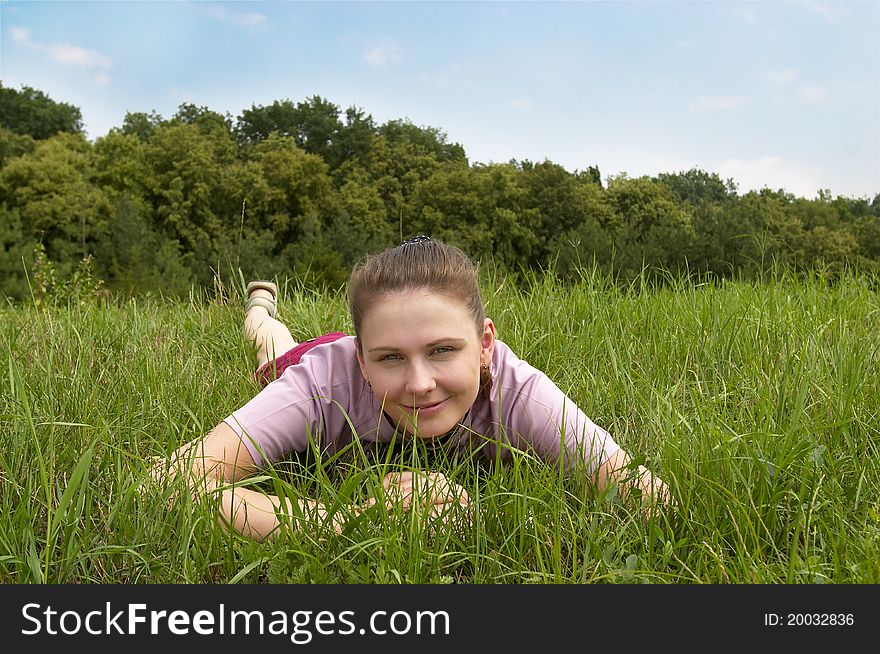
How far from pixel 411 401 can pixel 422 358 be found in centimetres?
14

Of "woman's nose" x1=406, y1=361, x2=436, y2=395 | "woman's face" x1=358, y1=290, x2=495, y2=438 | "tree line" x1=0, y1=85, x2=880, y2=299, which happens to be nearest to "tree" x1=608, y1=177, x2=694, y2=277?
"tree line" x1=0, y1=85, x2=880, y2=299

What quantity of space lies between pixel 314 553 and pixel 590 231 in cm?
3629

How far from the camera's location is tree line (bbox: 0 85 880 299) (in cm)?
3139

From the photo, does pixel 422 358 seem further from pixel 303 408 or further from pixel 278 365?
pixel 278 365

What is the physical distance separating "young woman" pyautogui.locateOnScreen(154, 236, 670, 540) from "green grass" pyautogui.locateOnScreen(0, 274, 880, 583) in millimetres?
109

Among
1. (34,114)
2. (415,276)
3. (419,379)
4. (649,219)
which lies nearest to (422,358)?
(419,379)

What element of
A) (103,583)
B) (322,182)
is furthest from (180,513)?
(322,182)

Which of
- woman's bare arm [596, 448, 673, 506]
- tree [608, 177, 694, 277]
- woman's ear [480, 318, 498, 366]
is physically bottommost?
woman's bare arm [596, 448, 673, 506]

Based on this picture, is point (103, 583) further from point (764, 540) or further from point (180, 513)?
point (764, 540)

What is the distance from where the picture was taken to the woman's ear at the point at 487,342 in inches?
104

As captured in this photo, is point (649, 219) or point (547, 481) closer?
point (547, 481)

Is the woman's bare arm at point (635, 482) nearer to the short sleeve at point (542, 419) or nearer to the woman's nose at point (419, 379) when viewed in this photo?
the short sleeve at point (542, 419)

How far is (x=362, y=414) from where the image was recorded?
2.69 m

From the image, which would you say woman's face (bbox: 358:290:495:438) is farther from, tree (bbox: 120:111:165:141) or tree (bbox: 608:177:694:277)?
tree (bbox: 120:111:165:141)
